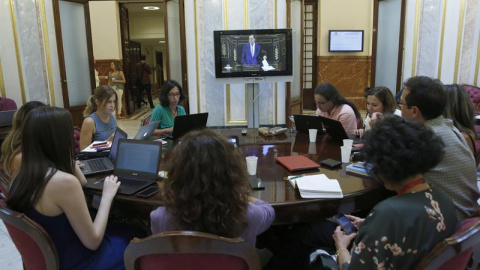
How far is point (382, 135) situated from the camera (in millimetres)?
1189

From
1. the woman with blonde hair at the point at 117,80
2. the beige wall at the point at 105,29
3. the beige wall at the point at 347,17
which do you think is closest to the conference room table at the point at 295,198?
the woman with blonde hair at the point at 117,80

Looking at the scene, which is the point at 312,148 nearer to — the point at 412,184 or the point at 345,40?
the point at 412,184

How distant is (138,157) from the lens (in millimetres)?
1833

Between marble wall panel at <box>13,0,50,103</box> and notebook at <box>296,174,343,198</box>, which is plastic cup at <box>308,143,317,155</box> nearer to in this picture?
notebook at <box>296,174,343,198</box>

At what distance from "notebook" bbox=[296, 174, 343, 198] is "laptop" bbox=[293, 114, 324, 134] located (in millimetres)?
1168

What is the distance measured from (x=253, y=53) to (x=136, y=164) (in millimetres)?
3265

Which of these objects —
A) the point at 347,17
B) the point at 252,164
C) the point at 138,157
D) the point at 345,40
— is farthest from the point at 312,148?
the point at 347,17

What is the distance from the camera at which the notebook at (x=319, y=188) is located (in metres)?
1.58

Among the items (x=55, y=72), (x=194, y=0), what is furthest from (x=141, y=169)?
(x=55, y=72)

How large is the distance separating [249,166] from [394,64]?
5057mm

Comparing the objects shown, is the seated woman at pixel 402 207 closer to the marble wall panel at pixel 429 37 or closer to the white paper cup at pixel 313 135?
the white paper cup at pixel 313 135

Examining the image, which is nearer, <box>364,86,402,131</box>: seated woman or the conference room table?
the conference room table

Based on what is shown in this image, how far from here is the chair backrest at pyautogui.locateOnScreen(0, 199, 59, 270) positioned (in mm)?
1234

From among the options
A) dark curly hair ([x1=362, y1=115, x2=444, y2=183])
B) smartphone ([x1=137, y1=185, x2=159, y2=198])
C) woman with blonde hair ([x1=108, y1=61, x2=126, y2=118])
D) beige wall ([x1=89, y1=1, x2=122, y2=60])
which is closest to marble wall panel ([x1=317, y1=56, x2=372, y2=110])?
woman with blonde hair ([x1=108, y1=61, x2=126, y2=118])
